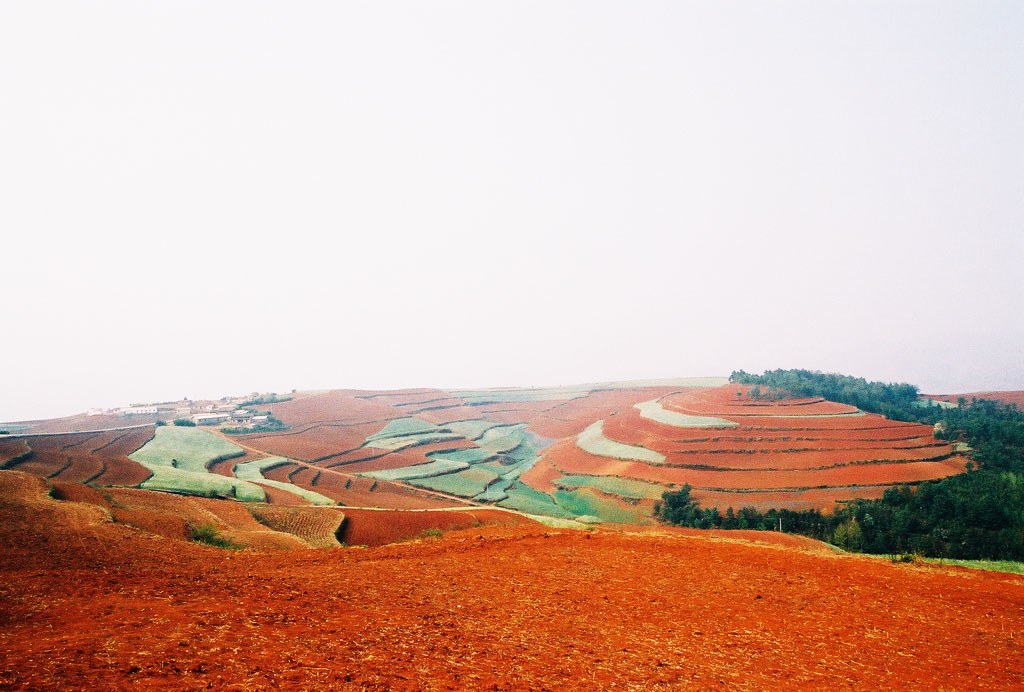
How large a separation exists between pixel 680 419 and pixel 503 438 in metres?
42.0

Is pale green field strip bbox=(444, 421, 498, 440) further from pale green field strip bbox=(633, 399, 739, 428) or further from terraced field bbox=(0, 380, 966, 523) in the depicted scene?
pale green field strip bbox=(633, 399, 739, 428)

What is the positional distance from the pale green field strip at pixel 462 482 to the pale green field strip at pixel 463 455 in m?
7.69

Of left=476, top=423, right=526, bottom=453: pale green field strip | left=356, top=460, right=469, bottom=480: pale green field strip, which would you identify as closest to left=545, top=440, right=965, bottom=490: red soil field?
left=356, top=460, right=469, bottom=480: pale green field strip

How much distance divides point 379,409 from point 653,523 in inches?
3036

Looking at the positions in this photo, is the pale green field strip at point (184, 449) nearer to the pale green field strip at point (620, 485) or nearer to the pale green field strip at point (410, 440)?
the pale green field strip at point (410, 440)

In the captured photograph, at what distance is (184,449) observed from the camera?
61000 millimetres

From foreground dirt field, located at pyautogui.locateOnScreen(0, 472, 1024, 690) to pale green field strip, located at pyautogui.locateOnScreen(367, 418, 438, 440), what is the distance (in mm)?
77747

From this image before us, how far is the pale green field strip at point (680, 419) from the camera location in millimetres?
67625

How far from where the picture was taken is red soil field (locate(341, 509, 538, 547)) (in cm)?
3127

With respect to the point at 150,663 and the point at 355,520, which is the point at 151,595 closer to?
the point at 150,663

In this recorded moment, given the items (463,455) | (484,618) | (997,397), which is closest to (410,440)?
(463,455)

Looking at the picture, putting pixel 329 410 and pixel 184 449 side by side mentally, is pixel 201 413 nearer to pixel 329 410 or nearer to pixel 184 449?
pixel 329 410

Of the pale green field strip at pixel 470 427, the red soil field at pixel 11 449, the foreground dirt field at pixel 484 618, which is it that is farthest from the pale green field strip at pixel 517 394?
the foreground dirt field at pixel 484 618

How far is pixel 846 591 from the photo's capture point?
14.7 meters
